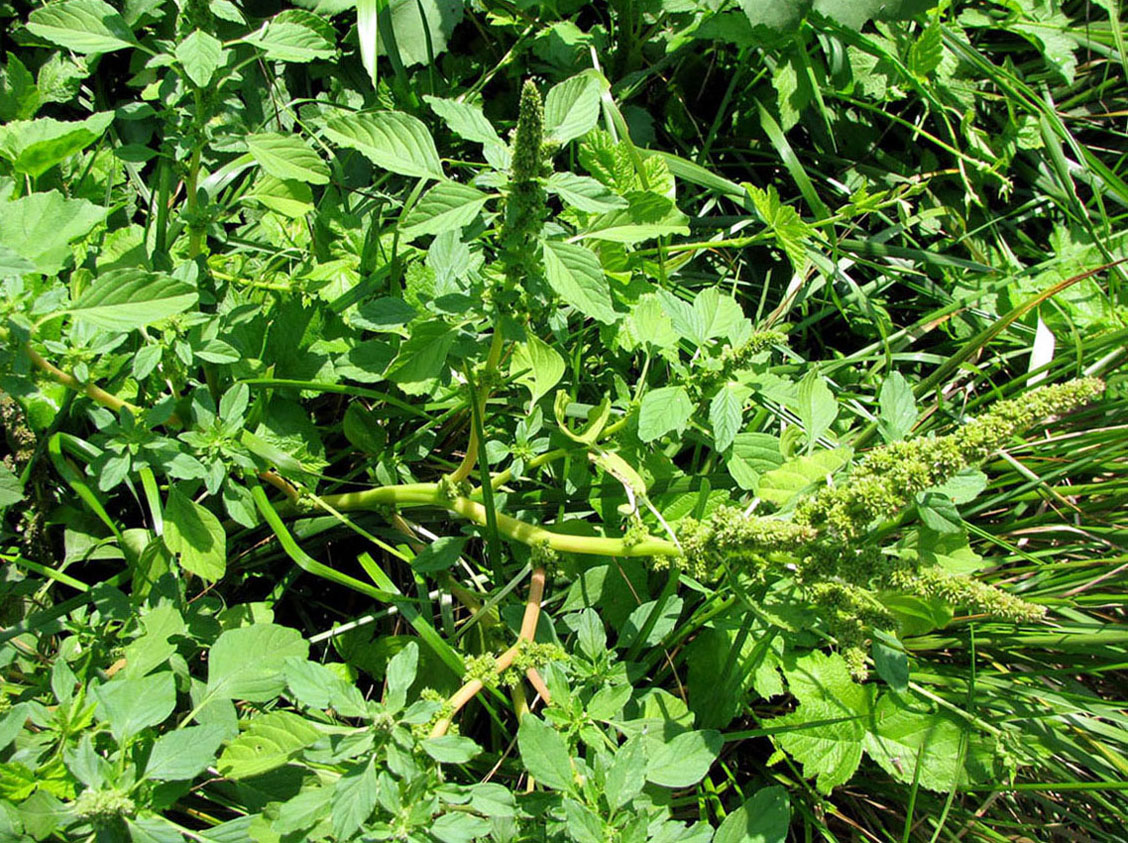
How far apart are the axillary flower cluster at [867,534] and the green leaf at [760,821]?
15.4 inches

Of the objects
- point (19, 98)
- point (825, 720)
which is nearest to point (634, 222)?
point (825, 720)

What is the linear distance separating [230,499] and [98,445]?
544 millimetres

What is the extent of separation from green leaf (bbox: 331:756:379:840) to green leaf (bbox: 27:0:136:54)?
5.07ft

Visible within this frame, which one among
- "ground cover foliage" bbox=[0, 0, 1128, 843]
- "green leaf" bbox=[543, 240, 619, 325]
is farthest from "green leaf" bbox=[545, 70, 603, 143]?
"green leaf" bbox=[543, 240, 619, 325]

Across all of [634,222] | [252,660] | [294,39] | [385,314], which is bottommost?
[252,660]

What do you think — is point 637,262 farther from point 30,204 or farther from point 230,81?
point 30,204

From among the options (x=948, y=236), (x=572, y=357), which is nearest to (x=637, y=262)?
(x=572, y=357)

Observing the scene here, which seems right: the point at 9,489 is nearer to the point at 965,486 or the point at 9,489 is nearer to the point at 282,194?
A: the point at 282,194

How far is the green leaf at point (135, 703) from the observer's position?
1574mm

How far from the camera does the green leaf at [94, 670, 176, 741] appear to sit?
1.57 m

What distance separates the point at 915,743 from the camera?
6.94ft

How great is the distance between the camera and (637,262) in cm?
259

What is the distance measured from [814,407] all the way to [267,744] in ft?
4.57

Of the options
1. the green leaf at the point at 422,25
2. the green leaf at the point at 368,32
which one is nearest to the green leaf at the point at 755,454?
the green leaf at the point at 368,32
